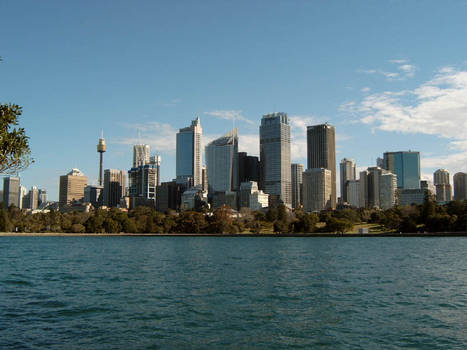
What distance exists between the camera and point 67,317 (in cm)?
3198

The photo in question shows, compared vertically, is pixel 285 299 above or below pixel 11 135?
below

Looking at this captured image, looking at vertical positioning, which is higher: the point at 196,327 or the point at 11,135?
the point at 11,135

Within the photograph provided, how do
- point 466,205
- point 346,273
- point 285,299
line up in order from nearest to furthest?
point 285,299 → point 346,273 → point 466,205

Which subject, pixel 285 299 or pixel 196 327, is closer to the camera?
pixel 196 327

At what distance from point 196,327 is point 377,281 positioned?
26239 mm

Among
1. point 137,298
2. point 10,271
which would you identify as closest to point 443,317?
point 137,298

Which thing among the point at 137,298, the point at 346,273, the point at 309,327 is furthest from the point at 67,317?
the point at 346,273

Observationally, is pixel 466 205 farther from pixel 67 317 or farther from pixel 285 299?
pixel 67 317

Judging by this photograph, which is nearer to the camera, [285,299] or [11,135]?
[11,135]

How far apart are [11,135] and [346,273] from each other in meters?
Result: 41.6

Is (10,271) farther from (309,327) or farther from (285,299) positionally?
Answer: (309,327)

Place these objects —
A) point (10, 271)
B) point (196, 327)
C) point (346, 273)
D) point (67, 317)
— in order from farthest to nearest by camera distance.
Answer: point (10, 271)
point (346, 273)
point (67, 317)
point (196, 327)

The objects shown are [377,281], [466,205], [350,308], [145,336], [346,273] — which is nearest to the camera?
[145,336]

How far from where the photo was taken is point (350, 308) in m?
34.5
